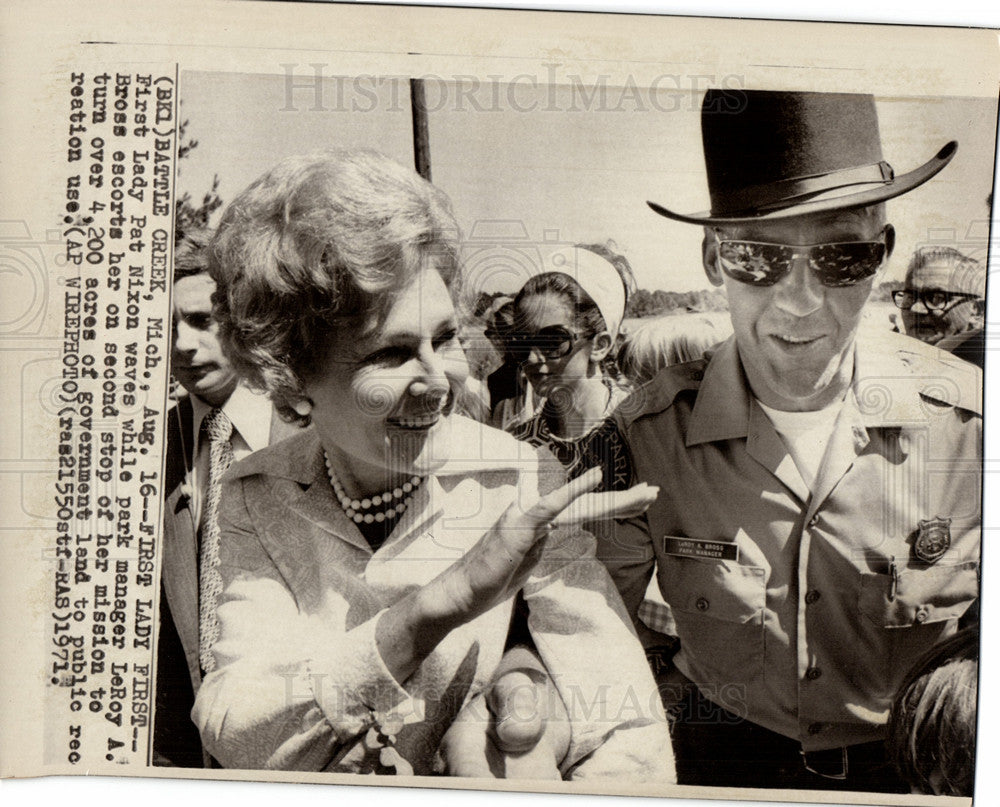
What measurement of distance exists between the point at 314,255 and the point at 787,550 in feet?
4.63

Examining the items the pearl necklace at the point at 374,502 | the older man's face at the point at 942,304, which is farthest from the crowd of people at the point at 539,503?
the older man's face at the point at 942,304

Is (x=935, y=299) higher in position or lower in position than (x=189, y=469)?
higher

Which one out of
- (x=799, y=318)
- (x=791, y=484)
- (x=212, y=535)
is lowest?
(x=212, y=535)

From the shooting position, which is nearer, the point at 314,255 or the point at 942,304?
the point at 314,255

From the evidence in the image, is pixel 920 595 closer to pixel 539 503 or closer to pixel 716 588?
pixel 716 588

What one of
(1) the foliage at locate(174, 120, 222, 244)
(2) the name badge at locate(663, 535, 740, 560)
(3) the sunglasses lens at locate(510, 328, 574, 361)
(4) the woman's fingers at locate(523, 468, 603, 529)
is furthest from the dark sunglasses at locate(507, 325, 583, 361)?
(1) the foliage at locate(174, 120, 222, 244)

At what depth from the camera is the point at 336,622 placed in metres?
2.03

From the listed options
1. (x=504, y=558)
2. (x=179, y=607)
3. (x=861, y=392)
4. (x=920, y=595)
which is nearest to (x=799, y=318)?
(x=861, y=392)

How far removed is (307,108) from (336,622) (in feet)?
4.30

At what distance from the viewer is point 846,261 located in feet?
6.75

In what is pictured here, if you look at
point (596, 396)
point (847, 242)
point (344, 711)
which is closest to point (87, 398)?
point (344, 711)

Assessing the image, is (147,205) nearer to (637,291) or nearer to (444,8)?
(444,8)

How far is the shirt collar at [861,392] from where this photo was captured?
2.06 meters

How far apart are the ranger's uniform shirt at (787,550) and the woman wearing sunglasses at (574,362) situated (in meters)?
0.08
